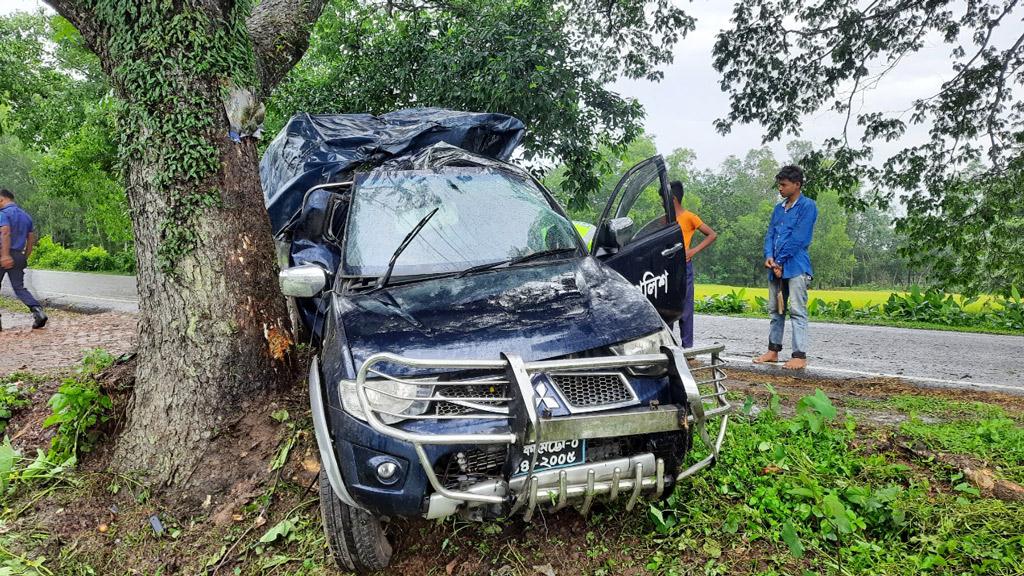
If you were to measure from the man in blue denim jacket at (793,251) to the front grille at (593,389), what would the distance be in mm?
3854

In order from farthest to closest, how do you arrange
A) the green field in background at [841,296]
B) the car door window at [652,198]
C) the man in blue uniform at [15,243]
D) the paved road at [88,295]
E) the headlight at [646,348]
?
the paved road at [88,295] → the green field in background at [841,296] → the man in blue uniform at [15,243] → the car door window at [652,198] → the headlight at [646,348]

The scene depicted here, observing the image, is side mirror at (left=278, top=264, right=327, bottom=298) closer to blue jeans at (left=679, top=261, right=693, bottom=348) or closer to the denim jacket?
blue jeans at (left=679, top=261, right=693, bottom=348)

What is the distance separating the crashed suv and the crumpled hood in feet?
0.03

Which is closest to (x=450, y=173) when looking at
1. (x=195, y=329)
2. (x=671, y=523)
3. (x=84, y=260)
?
(x=195, y=329)

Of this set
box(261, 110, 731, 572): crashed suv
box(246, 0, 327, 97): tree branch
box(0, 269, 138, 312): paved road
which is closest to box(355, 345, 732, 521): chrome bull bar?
box(261, 110, 731, 572): crashed suv

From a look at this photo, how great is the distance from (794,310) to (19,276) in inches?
408

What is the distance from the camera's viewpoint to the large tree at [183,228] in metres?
3.63

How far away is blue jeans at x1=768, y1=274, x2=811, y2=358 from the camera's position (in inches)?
227

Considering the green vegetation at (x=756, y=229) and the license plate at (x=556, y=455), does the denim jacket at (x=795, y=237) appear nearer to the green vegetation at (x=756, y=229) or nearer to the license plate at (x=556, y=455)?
the license plate at (x=556, y=455)

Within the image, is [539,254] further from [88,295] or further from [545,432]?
[88,295]

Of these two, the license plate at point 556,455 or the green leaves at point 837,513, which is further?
the green leaves at point 837,513

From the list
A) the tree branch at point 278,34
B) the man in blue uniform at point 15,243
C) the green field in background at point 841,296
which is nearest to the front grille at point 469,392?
the tree branch at point 278,34

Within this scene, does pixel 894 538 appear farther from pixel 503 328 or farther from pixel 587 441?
pixel 503 328

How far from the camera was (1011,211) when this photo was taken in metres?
9.04
